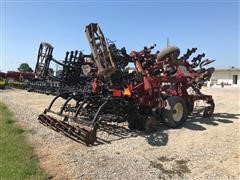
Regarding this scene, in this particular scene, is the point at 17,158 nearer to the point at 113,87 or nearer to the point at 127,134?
the point at 127,134

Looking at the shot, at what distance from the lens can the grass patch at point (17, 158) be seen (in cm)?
575

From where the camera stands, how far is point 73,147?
7438mm

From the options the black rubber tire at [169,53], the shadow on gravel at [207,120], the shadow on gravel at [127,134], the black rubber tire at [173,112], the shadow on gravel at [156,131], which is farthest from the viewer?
the black rubber tire at [169,53]

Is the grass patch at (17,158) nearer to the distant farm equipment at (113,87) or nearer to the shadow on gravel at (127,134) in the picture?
the distant farm equipment at (113,87)

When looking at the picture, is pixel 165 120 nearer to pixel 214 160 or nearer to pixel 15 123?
pixel 214 160

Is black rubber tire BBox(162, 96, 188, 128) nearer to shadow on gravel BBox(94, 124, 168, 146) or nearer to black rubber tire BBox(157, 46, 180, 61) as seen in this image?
shadow on gravel BBox(94, 124, 168, 146)

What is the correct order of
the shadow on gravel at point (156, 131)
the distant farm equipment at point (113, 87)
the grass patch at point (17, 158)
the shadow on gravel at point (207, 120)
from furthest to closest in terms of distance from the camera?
the shadow on gravel at point (207, 120), the distant farm equipment at point (113, 87), the shadow on gravel at point (156, 131), the grass patch at point (17, 158)

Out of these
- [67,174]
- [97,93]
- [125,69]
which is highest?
[125,69]

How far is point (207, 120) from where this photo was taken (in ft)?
37.0

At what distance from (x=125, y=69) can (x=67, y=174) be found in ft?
15.2

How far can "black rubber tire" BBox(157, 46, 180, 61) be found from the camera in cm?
1038

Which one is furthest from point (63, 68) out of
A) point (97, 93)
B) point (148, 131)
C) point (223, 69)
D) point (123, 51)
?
point (223, 69)

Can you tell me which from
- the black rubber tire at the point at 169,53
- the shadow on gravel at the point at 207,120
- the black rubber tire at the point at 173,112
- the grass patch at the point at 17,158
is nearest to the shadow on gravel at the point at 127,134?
the black rubber tire at the point at 173,112

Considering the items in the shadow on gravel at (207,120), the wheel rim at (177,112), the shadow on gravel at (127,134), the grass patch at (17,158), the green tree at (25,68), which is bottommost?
the grass patch at (17,158)
